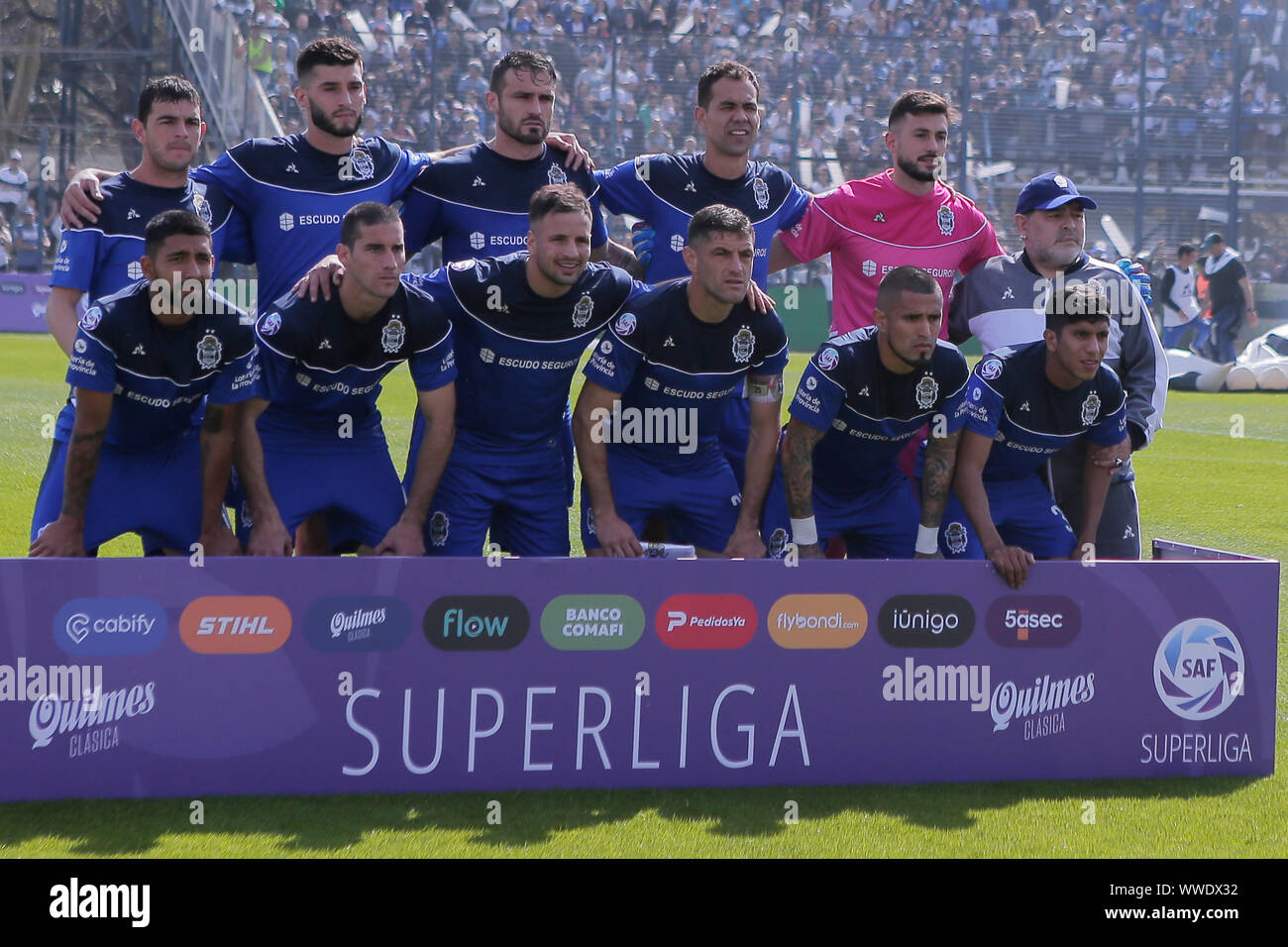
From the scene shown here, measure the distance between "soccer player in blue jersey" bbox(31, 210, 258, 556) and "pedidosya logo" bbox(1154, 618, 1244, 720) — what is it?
12.0 ft

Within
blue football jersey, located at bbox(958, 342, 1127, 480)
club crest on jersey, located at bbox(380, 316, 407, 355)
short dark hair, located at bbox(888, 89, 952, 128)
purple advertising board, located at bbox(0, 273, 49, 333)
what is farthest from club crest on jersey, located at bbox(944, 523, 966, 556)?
purple advertising board, located at bbox(0, 273, 49, 333)

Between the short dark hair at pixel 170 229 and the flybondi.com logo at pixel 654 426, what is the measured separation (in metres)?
1.88

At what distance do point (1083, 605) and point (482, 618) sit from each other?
2.23 meters

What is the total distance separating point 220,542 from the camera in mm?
5527

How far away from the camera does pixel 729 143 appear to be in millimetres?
6512

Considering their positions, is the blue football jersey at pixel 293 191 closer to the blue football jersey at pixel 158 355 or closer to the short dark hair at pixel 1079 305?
the blue football jersey at pixel 158 355

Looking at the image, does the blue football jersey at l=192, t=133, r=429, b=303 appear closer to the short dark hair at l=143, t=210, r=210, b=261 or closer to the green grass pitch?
the short dark hair at l=143, t=210, r=210, b=261

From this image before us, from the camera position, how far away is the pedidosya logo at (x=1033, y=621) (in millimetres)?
5078

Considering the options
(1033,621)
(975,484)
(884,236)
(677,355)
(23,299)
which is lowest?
(23,299)

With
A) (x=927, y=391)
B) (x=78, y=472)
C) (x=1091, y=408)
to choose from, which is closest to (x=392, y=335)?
(x=78, y=472)

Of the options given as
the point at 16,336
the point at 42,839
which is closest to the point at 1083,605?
the point at 42,839

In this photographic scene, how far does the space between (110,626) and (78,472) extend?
90cm

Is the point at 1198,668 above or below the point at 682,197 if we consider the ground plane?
below

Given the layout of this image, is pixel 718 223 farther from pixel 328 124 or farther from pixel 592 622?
pixel 328 124
